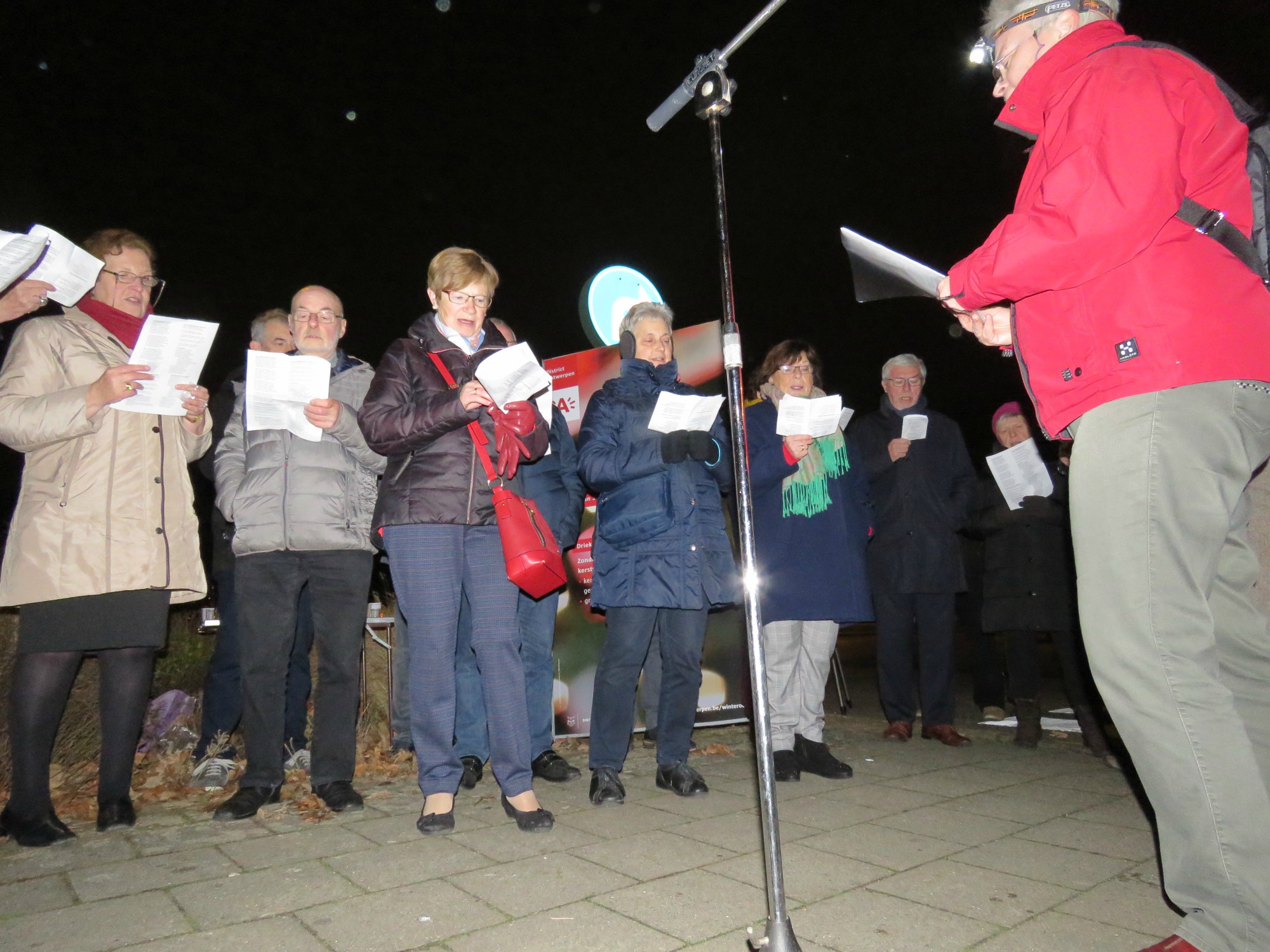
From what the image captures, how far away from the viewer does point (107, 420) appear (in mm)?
3275

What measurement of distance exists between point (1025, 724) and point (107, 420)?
4.72m

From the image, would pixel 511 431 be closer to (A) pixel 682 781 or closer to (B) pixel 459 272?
(B) pixel 459 272

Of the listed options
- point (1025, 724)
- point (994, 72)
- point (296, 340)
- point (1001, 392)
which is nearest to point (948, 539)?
point (1025, 724)

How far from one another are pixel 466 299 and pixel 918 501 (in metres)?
3.02

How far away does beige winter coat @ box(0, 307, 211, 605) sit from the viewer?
3.10m

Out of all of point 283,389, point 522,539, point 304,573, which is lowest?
point 304,573

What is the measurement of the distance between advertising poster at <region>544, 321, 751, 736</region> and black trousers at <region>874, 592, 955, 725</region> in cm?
83

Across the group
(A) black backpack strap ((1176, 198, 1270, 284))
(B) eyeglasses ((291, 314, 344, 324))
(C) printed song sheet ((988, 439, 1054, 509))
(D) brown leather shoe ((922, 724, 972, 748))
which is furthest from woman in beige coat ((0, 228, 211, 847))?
(C) printed song sheet ((988, 439, 1054, 509))

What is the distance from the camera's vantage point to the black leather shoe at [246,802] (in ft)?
10.7

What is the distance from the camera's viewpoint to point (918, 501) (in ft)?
16.8

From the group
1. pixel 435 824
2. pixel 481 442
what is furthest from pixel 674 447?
pixel 435 824

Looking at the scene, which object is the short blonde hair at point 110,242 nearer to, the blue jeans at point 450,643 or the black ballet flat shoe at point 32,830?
the blue jeans at point 450,643

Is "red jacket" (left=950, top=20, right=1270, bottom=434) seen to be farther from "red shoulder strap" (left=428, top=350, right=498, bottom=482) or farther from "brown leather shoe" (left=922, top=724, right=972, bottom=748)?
"brown leather shoe" (left=922, top=724, right=972, bottom=748)

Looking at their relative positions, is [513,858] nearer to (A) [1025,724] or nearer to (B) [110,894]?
(B) [110,894]
